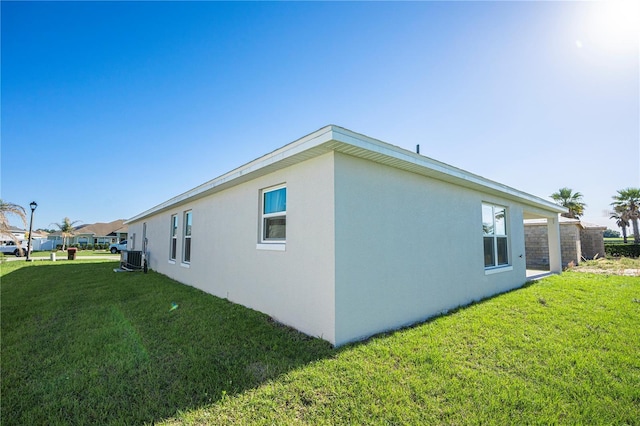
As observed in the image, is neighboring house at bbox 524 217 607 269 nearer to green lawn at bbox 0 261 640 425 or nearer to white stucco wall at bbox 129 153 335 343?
green lawn at bbox 0 261 640 425

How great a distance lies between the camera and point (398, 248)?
4.71 meters

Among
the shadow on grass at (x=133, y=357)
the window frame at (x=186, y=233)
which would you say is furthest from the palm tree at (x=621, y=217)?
the window frame at (x=186, y=233)

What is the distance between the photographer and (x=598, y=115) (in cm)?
798

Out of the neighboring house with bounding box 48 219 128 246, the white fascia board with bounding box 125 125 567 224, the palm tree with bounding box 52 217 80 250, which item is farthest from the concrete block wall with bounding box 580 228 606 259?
the neighboring house with bounding box 48 219 128 246

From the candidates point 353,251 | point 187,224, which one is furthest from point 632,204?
point 187,224

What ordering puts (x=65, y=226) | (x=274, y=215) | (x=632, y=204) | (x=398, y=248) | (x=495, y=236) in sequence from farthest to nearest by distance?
(x=65, y=226) → (x=632, y=204) → (x=495, y=236) → (x=274, y=215) → (x=398, y=248)

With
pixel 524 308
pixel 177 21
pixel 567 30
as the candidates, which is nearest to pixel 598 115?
pixel 567 30

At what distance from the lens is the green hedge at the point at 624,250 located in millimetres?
19500

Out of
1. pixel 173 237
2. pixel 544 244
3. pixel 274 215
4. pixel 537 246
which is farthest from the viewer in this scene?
pixel 537 246

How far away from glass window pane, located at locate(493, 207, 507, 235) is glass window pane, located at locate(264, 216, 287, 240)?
20.6 ft

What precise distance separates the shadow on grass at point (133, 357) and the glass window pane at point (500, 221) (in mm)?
6689

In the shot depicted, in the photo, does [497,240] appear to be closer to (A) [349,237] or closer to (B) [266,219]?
(A) [349,237]

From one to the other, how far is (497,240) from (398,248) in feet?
15.9

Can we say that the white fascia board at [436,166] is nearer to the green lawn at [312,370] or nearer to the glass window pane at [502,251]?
the glass window pane at [502,251]
